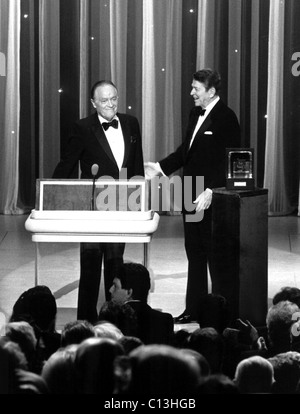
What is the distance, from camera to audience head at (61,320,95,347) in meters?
2.99

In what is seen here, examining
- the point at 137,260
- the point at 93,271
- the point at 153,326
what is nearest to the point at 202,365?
the point at 153,326

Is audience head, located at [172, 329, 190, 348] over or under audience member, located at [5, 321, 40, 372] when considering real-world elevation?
under

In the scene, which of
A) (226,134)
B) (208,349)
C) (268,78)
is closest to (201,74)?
(226,134)

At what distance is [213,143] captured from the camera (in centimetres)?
508

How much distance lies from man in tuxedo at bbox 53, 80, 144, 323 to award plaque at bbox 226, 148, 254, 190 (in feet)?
1.93

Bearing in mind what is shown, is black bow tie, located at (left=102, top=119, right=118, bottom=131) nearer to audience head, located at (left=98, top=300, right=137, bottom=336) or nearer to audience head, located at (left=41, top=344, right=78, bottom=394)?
audience head, located at (left=98, top=300, right=137, bottom=336)

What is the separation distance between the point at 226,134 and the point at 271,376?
255 centimetres

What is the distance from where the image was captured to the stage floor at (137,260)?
5715mm

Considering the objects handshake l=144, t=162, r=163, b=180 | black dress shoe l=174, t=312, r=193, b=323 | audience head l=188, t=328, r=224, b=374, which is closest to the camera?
audience head l=188, t=328, r=224, b=374

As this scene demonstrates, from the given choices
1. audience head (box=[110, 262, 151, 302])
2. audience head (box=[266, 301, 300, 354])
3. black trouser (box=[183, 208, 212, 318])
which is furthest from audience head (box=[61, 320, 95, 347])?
black trouser (box=[183, 208, 212, 318])

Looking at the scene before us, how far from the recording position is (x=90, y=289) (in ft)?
16.5

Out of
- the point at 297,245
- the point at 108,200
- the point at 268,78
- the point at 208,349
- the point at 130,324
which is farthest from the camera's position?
the point at 268,78

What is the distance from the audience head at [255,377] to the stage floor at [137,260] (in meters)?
2.42

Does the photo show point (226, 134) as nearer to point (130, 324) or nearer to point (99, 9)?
point (130, 324)
